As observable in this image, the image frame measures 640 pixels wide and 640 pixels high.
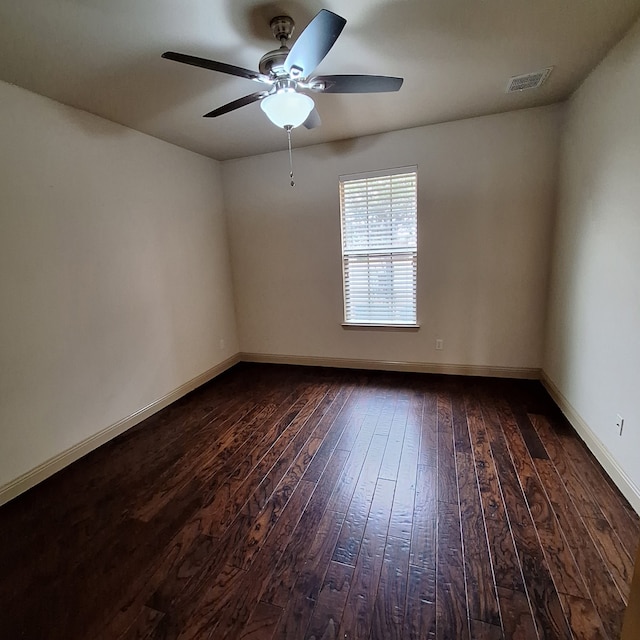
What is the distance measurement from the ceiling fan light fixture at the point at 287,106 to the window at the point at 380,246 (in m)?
1.86

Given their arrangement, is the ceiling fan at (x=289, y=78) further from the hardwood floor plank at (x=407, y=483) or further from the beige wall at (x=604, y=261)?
the hardwood floor plank at (x=407, y=483)

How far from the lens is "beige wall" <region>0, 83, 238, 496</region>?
6.96 feet

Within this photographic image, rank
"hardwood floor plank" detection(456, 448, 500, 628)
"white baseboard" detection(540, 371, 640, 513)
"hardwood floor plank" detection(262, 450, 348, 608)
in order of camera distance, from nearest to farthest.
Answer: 1. "hardwood floor plank" detection(456, 448, 500, 628)
2. "hardwood floor plank" detection(262, 450, 348, 608)
3. "white baseboard" detection(540, 371, 640, 513)

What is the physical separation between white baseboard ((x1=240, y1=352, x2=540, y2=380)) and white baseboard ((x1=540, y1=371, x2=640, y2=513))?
365 millimetres

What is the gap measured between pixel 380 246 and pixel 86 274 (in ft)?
8.90

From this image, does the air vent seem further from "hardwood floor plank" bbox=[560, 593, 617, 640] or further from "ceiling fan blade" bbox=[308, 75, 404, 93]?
"hardwood floor plank" bbox=[560, 593, 617, 640]

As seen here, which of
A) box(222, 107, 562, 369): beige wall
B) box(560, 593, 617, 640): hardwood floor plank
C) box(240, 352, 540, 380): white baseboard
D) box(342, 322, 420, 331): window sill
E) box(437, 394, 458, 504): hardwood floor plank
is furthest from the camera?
box(342, 322, 420, 331): window sill

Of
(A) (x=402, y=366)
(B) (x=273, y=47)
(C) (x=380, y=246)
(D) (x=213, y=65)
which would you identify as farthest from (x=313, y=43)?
(A) (x=402, y=366)

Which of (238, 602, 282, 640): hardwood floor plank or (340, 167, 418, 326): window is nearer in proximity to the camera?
(238, 602, 282, 640): hardwood floor plank

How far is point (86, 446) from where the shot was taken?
2.55m

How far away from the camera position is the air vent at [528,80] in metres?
2.32

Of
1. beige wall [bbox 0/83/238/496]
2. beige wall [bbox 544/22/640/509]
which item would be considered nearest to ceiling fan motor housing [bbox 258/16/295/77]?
beige wall [bbox 0/83/238/496]

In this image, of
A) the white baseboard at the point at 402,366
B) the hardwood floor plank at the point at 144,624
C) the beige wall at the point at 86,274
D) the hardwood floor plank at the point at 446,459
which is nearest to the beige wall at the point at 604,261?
the white baseboard at the point at 402,366

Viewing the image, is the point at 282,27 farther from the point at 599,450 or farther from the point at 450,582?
the point at 599,450
